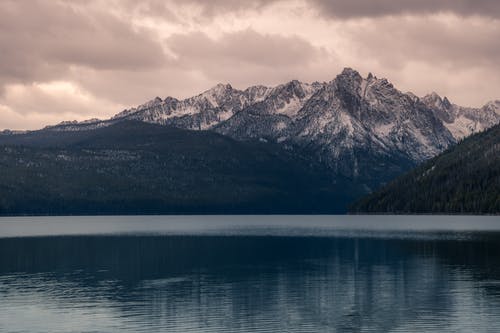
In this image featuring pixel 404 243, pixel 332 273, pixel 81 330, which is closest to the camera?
pixel 81 330

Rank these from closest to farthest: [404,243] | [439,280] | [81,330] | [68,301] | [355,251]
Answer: [81,330] → [68,301] → [439,280] → [355,251] → [404,243]

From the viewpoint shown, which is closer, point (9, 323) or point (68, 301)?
point (9, 323)

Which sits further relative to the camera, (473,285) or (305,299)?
(473,285)

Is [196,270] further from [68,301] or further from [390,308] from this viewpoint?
[390,308]

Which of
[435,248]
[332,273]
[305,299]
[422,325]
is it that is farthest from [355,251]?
[422,325]

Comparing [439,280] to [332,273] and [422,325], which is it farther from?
[422,325]

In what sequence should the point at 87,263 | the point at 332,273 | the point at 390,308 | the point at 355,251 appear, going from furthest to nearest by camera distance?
the point at 355,251
the point at 87,263
the point at 332,273
the point at 390,308

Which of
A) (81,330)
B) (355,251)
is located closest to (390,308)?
(81,330)

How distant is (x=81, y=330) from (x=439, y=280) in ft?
180

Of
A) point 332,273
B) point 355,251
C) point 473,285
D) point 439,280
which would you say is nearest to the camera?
point 473,285

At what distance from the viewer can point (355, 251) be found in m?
171

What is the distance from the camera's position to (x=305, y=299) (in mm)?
94500

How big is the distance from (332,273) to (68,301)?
4523 centimetres

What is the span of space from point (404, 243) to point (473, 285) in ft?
287
